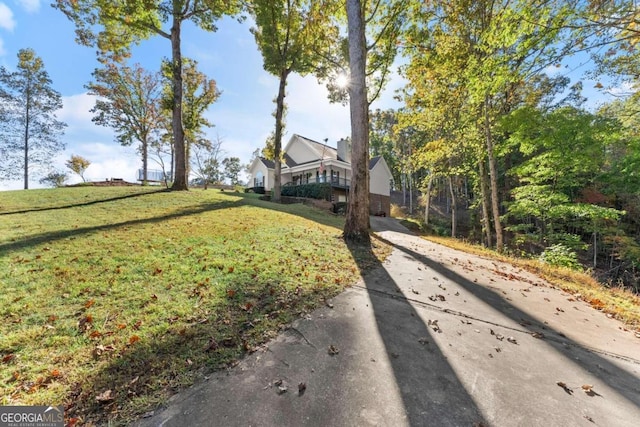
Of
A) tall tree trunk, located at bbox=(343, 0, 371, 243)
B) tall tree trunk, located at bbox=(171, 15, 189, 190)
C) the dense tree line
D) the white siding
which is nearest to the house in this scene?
the white siding

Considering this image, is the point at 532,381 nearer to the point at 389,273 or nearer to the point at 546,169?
the point at 389,273

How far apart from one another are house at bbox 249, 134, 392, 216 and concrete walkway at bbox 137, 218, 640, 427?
18526 mm

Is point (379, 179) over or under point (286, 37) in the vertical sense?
under

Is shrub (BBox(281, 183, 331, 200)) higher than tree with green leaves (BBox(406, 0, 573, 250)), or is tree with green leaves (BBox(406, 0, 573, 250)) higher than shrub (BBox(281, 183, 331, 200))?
tree with green leaves (BBox(406, 0, 573, 250))

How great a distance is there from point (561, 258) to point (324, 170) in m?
17.9

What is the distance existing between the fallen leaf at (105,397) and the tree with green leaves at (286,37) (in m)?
14.5

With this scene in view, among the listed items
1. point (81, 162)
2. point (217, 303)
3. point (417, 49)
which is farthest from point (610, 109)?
point (81, 162)

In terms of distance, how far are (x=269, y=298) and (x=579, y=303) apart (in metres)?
6.00

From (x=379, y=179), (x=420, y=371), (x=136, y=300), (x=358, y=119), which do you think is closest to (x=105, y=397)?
(x=136, y=300)

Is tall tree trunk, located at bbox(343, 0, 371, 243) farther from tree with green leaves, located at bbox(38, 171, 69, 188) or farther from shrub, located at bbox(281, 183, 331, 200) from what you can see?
tree with green leaves, located at bbox(38, 171, 69, 188)

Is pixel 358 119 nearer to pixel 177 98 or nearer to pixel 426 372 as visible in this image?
pixel 426 372

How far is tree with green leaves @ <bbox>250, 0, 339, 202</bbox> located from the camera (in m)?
12.9

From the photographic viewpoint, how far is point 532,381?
7.55ft

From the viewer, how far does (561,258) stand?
8.35 m
